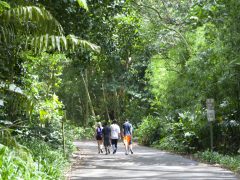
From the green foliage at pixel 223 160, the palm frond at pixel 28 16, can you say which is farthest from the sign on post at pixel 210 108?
the palm frond at pixel 28 16

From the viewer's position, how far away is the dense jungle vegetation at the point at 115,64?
30.6 ft

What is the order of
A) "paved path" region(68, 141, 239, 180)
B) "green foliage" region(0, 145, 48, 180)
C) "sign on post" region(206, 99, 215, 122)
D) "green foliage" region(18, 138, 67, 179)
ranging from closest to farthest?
"green foliage" region(0, 145, 48, 180), "green foliage" region(18, 138, 67, 179), "paved path" region(68, 141, 239, 180), "sign on post" region(206, 99, 215, 122)

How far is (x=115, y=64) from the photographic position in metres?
19.8

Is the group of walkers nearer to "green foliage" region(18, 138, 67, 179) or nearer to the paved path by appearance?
the paved path

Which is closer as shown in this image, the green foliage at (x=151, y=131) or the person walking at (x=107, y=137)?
the person walking at (x=107, y=137)

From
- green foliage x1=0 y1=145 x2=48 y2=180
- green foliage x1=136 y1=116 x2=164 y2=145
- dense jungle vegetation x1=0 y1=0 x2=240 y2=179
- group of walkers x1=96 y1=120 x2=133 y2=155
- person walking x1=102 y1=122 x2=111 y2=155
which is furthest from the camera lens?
green foliage x1=136 y1=116 x2=164 y2=145

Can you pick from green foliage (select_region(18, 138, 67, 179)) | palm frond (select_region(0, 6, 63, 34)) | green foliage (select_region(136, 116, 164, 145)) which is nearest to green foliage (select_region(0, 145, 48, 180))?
green foliage (select_region(18, 138, 67, 179))

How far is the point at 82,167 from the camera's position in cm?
1522

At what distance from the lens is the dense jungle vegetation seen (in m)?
9.33

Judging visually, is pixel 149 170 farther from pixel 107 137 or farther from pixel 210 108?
pixel 107 137

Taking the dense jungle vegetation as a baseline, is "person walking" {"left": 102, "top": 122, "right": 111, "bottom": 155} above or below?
below

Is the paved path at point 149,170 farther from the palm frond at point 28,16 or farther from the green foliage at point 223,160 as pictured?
the palm frond at point 28,16

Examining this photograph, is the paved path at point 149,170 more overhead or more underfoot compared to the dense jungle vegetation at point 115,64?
more underfoot

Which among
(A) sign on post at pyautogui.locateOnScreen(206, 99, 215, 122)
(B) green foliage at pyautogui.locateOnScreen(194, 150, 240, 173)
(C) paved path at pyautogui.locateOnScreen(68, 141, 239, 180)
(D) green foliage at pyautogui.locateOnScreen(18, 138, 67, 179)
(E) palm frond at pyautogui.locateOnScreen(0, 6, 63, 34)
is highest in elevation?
(E) palm frond at pyautogui.locateOnScreen(0, 6, 63, 34)
